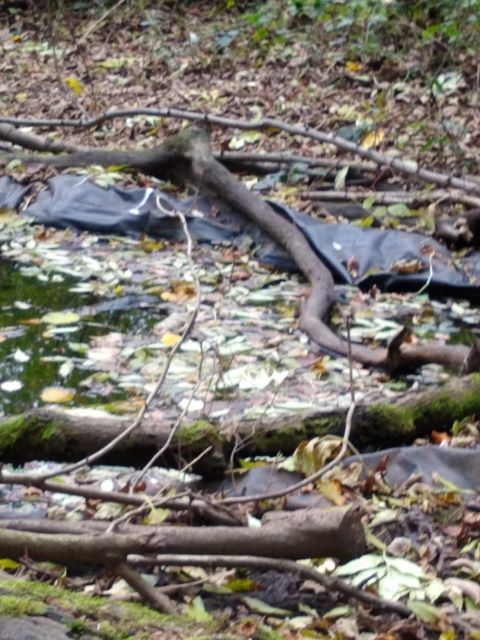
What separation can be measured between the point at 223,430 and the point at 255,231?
3.01 metres

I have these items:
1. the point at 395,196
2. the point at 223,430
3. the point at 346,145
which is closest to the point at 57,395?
the point at 223,430

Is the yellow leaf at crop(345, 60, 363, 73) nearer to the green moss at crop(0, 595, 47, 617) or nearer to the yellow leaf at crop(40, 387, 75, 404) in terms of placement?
the yellow leaf at crop(40, 387, 75, 404)

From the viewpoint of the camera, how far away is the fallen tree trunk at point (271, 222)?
13.4ft

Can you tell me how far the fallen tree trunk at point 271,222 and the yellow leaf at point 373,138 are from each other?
142 cm

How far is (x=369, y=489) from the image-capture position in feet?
9.55

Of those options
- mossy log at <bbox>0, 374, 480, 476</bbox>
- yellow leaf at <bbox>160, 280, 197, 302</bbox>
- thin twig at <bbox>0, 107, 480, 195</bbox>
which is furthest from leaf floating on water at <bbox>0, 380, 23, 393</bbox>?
thin twig at <bbox>0, 107, 480, 195</bbox>

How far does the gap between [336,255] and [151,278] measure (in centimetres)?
104

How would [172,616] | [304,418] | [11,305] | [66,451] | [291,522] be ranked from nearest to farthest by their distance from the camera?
[172,616] < [291,522] < [66,451] < [304,418] < [11,305]

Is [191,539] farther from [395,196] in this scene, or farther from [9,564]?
[395,196]

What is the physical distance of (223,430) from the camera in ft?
9.58

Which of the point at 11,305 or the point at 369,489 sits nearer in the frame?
the point at 369,489

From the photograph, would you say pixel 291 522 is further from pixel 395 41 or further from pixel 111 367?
pixel 395 41

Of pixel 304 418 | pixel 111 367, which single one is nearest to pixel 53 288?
pixel 111 367

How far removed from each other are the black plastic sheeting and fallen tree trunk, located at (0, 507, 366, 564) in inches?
117
